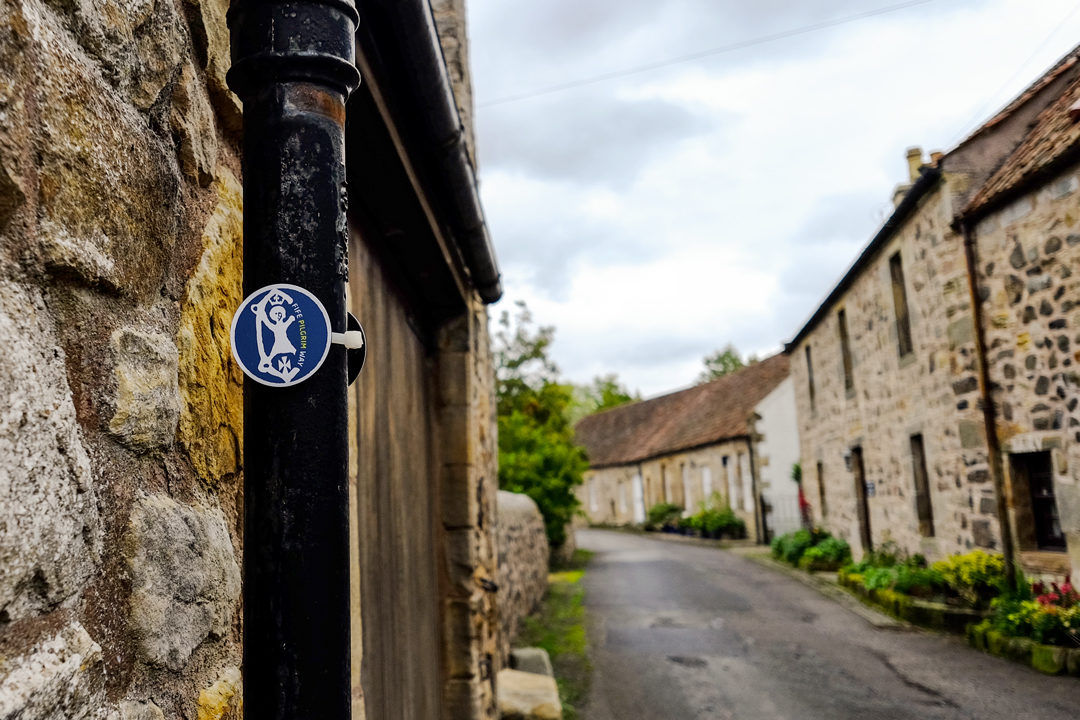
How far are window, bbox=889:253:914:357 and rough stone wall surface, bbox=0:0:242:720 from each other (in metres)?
11.5

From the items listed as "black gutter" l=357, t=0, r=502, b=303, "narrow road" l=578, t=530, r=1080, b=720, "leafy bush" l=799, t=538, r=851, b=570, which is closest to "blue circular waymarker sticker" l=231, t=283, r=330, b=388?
"black gutter" l=357, t=0, r=502, b=303

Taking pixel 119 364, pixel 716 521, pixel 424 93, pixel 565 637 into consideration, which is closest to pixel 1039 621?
pixel 565 637

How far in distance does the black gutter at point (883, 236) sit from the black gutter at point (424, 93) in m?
7.91

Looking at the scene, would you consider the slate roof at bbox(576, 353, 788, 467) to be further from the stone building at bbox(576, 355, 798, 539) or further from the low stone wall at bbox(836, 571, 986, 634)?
the low stone wall at bbox(836, 571, 986, 634)

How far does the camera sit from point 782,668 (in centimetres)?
716

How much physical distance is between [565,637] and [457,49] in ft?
20.3

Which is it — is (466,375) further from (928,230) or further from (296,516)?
(928,230)

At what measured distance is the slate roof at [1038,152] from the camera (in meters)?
7.54

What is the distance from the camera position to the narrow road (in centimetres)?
590

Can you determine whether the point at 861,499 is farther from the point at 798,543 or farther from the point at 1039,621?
the point at 1039,621

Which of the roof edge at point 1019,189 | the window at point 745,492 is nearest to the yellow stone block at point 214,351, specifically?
the roof edge at point 1019,189

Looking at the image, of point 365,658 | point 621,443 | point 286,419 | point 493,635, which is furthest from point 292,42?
point 621,443

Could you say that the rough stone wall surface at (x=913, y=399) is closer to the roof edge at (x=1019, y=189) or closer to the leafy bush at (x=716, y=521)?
the roof edge at (x=1019, y=189)

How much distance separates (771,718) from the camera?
5652 millimetres
